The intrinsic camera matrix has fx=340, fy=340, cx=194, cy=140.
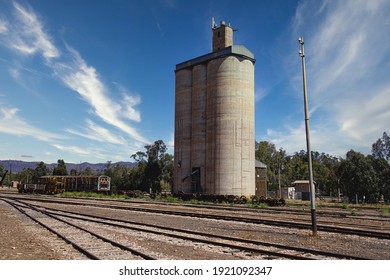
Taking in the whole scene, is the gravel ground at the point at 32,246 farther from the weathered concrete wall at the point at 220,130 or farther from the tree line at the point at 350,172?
the tree line at the point at 350,172

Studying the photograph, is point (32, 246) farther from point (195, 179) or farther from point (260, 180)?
A: point (260, 180)

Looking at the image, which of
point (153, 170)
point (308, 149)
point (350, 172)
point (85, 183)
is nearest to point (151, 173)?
point (153, 170)

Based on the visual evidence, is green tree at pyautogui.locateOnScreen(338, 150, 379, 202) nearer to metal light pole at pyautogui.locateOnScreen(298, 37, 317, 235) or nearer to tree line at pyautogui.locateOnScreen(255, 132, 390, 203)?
tree line at pyautogui.locateOnScreen(255, 132, 390, 203)

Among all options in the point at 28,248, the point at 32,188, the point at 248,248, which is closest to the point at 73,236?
the point at 28,248

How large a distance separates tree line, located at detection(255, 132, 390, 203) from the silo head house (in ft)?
60.8

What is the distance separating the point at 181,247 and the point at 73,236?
4.78m

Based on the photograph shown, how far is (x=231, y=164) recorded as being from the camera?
52.1 meters

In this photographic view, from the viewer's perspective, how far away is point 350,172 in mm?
63781

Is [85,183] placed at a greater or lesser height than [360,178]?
lesser

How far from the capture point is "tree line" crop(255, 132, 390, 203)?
62344mm

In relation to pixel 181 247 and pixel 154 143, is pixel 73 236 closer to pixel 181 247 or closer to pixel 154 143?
pixel 181 247

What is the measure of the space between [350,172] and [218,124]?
1132 inches

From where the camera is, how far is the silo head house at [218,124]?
5241 centimetres

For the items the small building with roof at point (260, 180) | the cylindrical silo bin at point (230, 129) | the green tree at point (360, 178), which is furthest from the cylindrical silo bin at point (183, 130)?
the green tree at point (360, 178)
